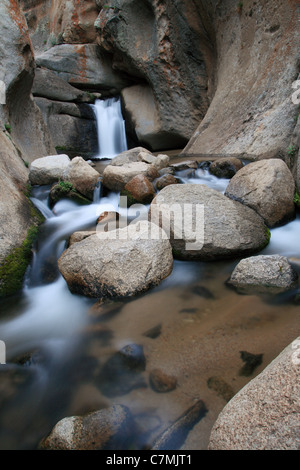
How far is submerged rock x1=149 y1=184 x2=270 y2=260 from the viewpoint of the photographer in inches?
144

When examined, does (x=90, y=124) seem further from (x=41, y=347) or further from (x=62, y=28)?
(x=41, y=347)

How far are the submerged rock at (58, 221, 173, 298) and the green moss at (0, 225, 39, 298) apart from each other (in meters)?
0.66

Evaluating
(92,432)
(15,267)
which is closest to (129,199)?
(15,267)

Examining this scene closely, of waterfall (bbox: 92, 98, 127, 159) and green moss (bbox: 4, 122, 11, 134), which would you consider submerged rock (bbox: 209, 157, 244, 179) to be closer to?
green moss (bbox: 4, 122, 11, 134)

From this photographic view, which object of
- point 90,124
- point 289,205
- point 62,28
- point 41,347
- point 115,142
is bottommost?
point 41,347

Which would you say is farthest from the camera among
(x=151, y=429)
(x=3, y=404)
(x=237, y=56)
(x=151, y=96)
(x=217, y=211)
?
(x=151, y=96)

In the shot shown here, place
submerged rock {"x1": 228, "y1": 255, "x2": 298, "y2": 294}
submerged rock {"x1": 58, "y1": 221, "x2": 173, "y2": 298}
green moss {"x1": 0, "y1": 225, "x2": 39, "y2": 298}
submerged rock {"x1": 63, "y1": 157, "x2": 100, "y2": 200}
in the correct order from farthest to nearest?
submerged rock {"x1": 63, "y1": 157, "x2": 100, "y2": 200} → green moss {"x1": 0, "y1": 225, "x2": 39, "y2": 298} → submerged rock {"x1": 58, "y1": 221, "x2": 173, "y2": 298} → submerged rock {"x1": 228, "y1": 255, "x2": 298, "y2": 294}

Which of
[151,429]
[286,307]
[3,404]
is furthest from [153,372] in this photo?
[286,307]

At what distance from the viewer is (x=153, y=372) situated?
2.20 m

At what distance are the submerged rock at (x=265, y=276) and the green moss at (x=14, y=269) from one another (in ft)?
8.34

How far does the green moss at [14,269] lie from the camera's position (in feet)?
11.6

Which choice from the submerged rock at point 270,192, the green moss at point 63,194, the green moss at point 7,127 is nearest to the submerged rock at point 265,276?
the submerged rock at point 270,192

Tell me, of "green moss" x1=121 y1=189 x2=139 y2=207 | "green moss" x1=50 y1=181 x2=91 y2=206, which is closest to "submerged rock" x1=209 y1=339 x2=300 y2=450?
"green moss" x1=121 y1=189 x2=139 y2=207

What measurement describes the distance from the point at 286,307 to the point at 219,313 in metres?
0.60
